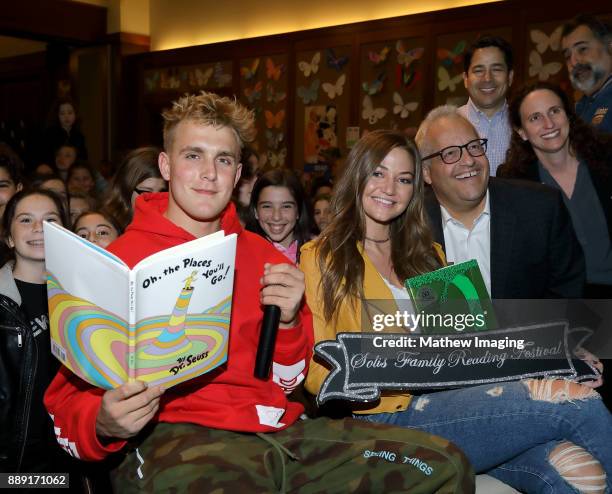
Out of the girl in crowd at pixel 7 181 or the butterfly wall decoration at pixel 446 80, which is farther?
the butterfly wall decoration at pixel 446 80

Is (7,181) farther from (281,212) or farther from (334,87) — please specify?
(334,87)

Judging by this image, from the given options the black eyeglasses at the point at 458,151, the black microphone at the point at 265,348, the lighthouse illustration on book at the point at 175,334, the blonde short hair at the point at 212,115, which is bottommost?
the black microphone at the point at 265,348

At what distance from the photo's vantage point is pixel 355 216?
2.17 m

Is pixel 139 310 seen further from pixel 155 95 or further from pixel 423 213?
pixel 155 95

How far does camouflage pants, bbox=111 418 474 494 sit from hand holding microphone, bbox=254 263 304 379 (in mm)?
204

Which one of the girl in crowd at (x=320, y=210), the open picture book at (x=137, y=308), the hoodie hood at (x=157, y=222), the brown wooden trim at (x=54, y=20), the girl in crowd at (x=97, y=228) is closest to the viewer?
the open picture book at (x=137, y=308)

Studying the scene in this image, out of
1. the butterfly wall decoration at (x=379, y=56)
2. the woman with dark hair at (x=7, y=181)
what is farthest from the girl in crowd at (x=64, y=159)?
the butterfly wall decoration at (x=379, y=56)

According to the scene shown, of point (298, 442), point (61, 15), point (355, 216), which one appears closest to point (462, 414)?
point (298, 442)

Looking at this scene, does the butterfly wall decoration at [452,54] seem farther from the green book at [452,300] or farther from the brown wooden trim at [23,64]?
the brown wooden trim at [23,64]

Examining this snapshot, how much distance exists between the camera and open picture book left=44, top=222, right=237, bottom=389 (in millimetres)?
1273

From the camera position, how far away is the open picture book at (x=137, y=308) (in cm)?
127

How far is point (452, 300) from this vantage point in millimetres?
1923

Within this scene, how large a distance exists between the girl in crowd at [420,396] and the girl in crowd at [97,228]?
1.09m

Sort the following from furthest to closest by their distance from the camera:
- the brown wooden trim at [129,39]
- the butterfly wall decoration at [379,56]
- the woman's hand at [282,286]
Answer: the brown wooden trim at [129,39] → the butterfly wall decoration at [379,56] → the woman's hand at [282,286]
